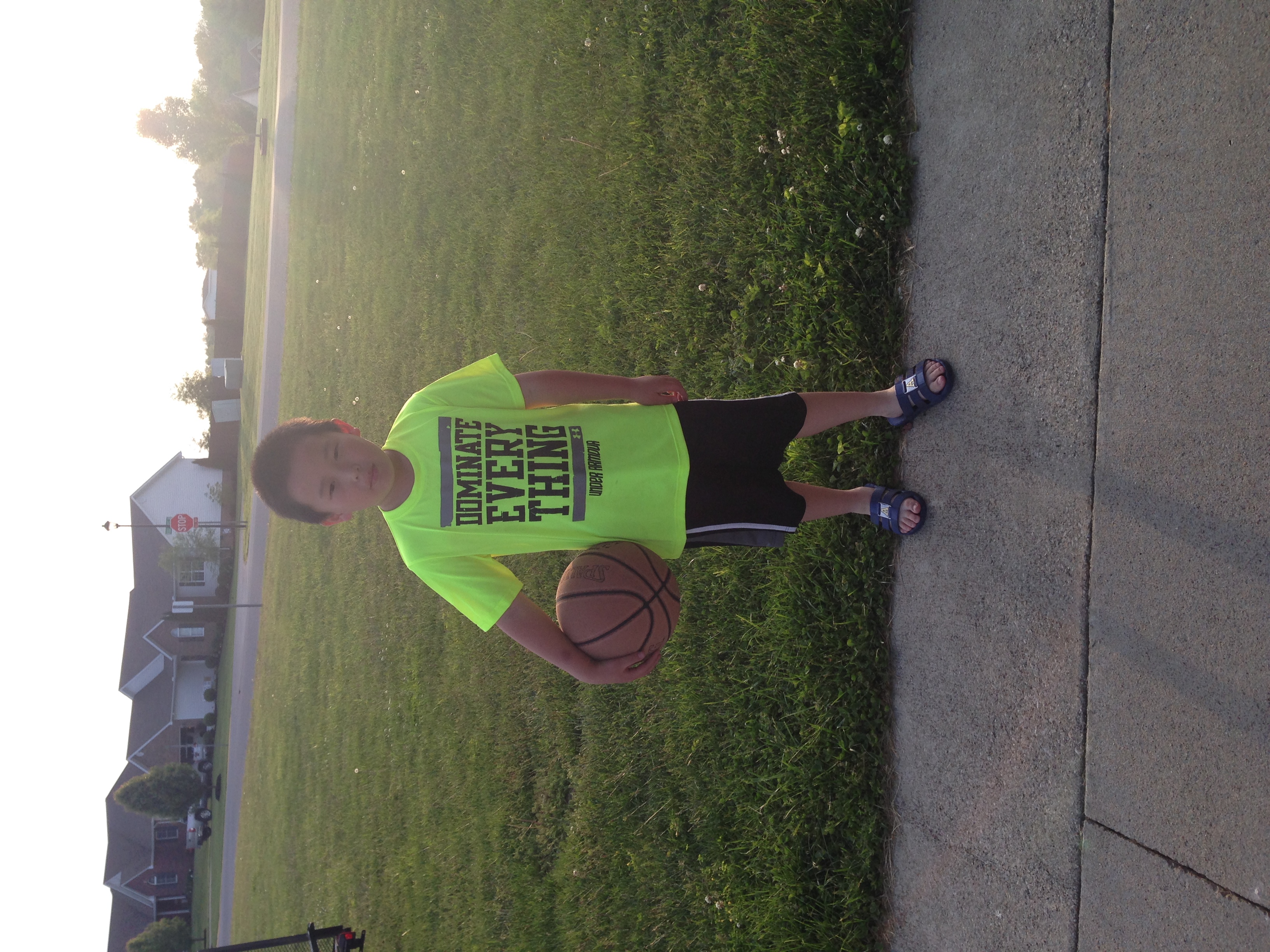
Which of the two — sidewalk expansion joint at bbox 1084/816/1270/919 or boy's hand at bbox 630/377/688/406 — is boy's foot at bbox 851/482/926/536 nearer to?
boy's hand at bbox 630/377/688/406

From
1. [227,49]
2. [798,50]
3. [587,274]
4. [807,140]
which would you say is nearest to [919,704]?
[807,140]

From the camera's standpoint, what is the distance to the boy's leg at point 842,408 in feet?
11.7

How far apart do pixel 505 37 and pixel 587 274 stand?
3.24m

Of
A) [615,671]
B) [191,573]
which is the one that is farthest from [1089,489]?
[191,573]

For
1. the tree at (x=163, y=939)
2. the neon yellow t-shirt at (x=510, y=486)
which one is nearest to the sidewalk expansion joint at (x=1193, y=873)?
the neon yellow t-shirt at (x=510, y=486)

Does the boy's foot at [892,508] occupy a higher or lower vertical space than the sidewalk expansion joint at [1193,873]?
higher

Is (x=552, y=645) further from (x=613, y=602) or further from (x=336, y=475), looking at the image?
(x=336, y=475)

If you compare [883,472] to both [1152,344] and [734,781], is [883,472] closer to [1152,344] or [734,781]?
[1152,344]

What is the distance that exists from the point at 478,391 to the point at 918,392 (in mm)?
1837

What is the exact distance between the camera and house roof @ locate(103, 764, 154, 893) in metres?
37.5

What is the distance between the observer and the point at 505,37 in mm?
7707

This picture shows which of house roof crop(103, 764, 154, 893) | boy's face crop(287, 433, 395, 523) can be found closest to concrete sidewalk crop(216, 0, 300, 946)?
boy's face crop(287, 433, 395, 523)

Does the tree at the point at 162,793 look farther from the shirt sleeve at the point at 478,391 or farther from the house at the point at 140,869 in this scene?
the shirt sleeve at the point at 478,391

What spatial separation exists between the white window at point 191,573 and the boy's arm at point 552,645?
2907 centimetres
